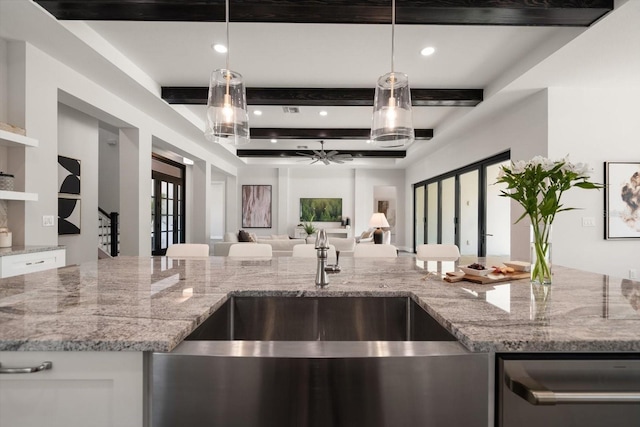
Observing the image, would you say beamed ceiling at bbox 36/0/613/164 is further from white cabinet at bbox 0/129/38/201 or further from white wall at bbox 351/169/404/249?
white wall at bbox 351/169/404/249

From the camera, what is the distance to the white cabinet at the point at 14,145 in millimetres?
2484

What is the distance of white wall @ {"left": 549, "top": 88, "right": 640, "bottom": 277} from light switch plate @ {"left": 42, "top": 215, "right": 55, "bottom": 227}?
5.20 meters

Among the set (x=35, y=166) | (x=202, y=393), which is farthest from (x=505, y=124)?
(x=35, y=166)

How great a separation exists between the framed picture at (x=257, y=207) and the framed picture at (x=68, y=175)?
579 centimetres

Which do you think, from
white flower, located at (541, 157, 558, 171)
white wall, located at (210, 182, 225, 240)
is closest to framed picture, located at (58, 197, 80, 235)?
white flower, located at (541, 157, 558, 171)

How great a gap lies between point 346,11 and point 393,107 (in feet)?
2.93

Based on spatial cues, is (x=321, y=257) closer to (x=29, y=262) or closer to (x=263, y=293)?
(x=263, y=293)

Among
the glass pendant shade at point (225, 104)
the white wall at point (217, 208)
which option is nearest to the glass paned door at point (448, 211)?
the glass pendant shade at point (225, 104)

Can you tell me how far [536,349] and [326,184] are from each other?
9.36 metres

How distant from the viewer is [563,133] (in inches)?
145

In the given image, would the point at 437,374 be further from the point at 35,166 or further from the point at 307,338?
the point at 35,166

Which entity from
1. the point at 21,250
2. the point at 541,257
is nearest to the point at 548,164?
the point at 541,257

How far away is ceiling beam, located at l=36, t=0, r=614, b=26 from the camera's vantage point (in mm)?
2330

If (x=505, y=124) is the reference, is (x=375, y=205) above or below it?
below
